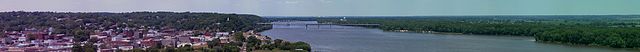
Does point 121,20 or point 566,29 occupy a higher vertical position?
point 121,20

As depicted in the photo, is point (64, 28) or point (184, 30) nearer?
point (64, 28)

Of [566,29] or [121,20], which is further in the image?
[566,29]

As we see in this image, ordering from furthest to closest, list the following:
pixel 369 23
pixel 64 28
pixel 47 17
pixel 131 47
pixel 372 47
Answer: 1. pixel 369 23
2. pixel 47 17
3. pixel 64 28
4. pixel 372 47
5. pixel 131 47

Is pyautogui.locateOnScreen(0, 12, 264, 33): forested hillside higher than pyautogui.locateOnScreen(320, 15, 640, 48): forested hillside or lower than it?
higher

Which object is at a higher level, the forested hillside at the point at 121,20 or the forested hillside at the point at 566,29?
the forested hillside at the point at 121,20

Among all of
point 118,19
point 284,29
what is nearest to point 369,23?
point 284,29

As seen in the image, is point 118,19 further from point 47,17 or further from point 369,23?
point 369,23

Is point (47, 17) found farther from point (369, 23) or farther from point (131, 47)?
point (369, 23)

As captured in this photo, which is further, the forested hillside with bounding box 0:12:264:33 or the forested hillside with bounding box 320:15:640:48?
the forested hillside with bounding box 320:15:640:48

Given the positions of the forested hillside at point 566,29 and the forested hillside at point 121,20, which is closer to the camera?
the forested hillside at point 121,20

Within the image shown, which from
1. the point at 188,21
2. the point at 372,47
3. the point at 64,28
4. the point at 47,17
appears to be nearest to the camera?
the point at 372,47
